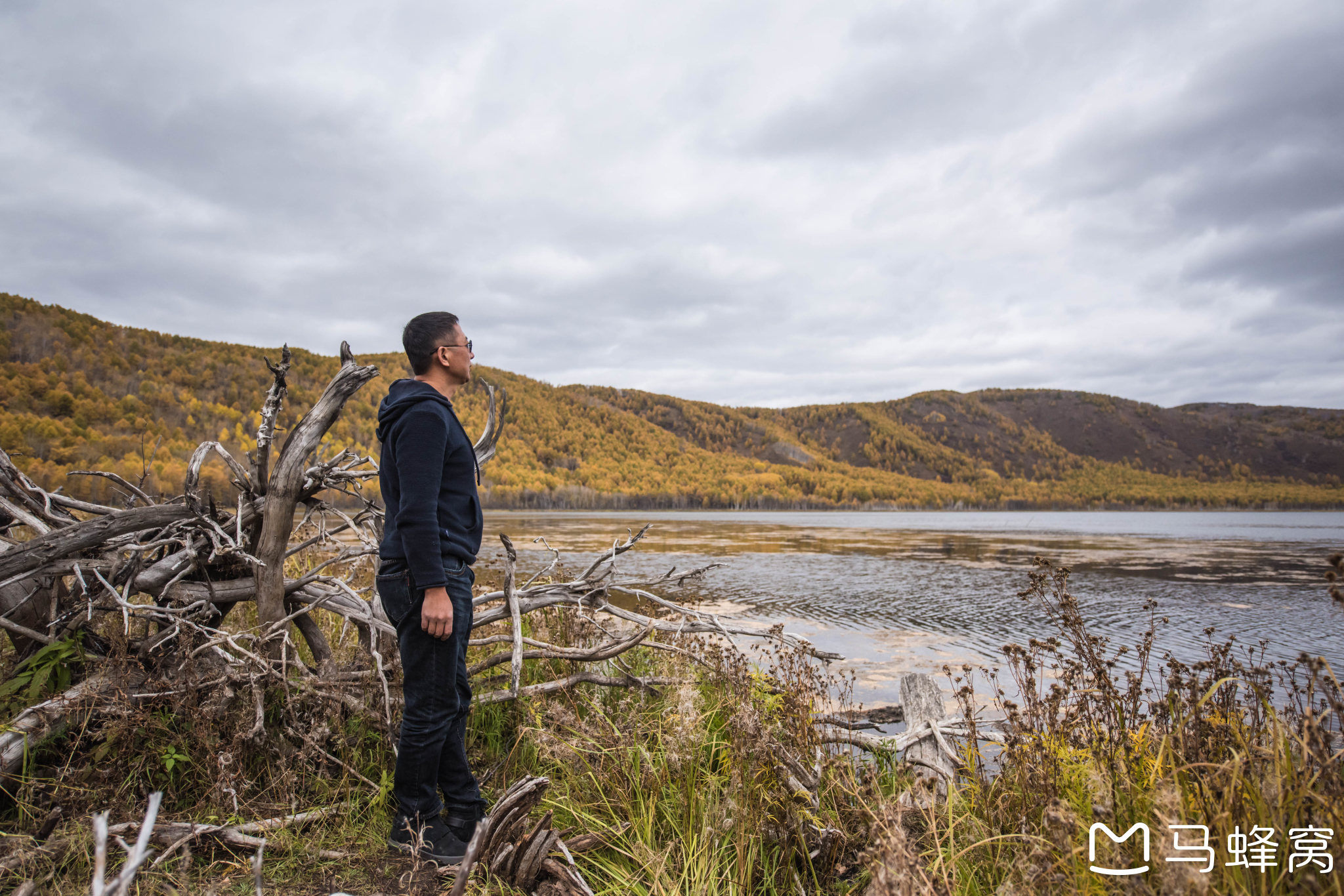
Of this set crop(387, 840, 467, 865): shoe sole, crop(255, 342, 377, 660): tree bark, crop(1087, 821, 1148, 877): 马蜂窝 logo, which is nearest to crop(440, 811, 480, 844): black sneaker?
crop(387, 840, 467, 865): shoe sole

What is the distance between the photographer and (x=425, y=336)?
304cm

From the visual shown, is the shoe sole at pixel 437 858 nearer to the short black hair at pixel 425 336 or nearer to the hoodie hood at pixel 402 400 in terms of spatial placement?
the hoodie hood at pixel 402 400

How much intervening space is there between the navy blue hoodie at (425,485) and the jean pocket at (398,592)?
4cm

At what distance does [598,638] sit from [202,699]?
111 inches

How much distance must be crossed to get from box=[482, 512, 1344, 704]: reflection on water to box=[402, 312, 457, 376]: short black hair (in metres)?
3.40

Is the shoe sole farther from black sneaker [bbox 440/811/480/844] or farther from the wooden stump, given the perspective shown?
the wooden stump

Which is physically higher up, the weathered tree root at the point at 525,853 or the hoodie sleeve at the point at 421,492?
the hoodie sleeve at the point at 421,492

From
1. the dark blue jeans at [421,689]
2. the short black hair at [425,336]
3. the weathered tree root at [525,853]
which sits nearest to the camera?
the weathered tree root at [525,853]

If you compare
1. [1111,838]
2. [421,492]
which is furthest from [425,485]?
[1111,838]

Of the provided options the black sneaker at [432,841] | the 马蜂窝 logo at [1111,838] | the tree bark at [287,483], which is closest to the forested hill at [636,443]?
the tree bark at [287,483]

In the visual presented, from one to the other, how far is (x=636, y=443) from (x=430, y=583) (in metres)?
120

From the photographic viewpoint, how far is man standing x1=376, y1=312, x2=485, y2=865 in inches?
105

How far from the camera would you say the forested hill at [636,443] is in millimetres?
40469

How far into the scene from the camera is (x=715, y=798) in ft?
9.87
